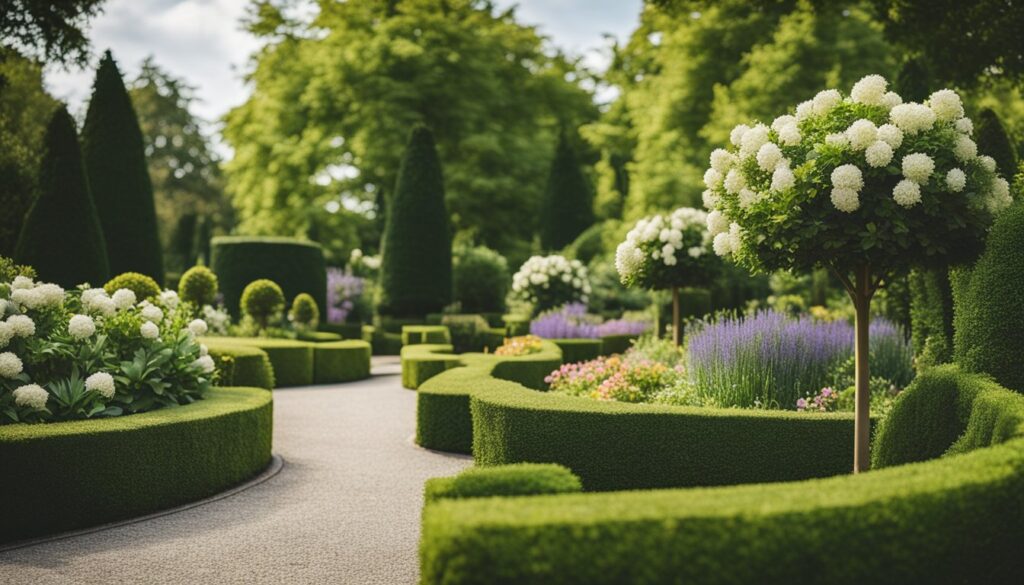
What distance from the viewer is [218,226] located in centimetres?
4947

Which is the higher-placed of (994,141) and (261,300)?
(994,141)

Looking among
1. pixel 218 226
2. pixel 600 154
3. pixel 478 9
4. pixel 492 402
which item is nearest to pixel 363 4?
pixel 478 9

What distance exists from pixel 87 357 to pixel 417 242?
15.1m

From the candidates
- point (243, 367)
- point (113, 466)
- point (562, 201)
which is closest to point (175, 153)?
point (562, 201)

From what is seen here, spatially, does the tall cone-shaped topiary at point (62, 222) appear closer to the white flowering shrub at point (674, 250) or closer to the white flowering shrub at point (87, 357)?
the white flowering shrub at point (87, 357)

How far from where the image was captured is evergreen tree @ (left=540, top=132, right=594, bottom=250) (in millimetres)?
30703

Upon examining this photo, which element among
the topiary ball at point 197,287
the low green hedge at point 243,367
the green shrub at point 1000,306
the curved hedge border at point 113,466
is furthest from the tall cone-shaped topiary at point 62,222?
the green shrub at point 1000,306

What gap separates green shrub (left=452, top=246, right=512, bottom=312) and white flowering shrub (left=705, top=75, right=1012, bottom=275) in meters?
19.2

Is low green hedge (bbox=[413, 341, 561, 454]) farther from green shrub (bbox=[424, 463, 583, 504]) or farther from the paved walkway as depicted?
green shrub (bbox=[424, 463, 583, 504])

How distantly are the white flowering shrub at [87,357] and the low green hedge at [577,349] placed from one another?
22.5 feet

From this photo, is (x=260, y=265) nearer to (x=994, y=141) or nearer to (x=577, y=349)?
(x=577, y=349)

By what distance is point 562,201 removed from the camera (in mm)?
30703

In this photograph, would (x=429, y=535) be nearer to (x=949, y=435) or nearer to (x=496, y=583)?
(x=496, y=583)

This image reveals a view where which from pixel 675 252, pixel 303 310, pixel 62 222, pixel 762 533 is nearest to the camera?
pixel 762 533
